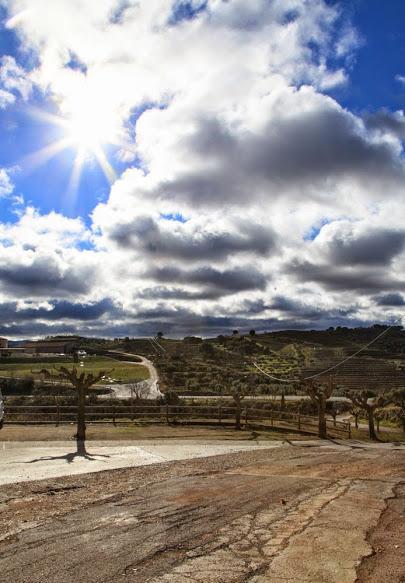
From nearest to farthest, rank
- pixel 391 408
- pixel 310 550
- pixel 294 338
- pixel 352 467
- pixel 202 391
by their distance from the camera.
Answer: pixel 310 550 < pixel 352 467 < pixel 391 408 < pixel 202 391 < pixel 294 338

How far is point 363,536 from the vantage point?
6.92 metres

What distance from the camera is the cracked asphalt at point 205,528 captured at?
18.6 feet

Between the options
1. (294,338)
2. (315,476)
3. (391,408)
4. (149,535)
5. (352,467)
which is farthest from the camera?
(294,338)

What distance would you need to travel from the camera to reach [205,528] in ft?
23.7

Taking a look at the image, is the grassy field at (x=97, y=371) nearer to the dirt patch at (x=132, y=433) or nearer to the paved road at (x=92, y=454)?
the dirt patch at (x=132, y=433)

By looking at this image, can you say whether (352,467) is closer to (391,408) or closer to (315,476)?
(315,476)

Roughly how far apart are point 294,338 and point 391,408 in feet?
449

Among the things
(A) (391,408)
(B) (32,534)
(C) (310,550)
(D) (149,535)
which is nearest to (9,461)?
(B) (32,534)

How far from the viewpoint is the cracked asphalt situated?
18.6 ft

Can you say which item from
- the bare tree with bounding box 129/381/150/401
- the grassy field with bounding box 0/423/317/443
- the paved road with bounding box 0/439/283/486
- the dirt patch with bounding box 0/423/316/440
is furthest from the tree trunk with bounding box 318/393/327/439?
the bare tree with bounding box 129/381/150/401

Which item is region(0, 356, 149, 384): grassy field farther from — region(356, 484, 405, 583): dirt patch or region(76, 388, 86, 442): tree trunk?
region(356, 484, 405, 583): dirt patch

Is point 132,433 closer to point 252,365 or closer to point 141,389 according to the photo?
point 141,389

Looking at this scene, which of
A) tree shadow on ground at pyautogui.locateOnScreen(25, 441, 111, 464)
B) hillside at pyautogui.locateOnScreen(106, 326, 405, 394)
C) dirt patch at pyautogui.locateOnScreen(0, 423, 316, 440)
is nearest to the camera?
tree shadow on ground at pyautogui.locateOnScreen(25, 441, 111, 464)

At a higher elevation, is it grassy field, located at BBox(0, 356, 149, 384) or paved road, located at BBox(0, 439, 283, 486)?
grassy field, located at BBox(0, 356, 149, 384)
